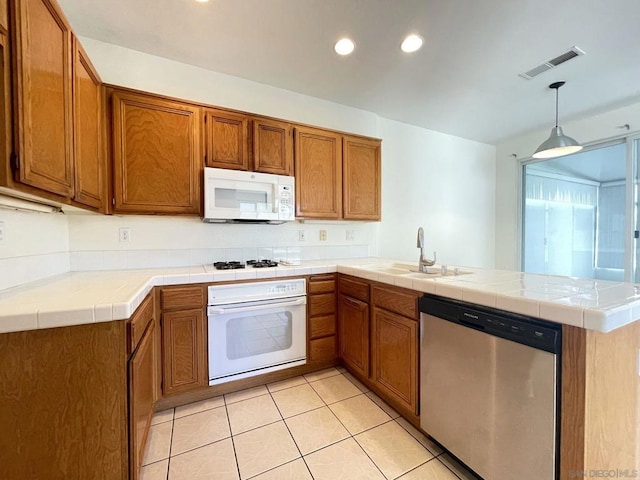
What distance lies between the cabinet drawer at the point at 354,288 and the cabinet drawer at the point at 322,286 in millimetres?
71

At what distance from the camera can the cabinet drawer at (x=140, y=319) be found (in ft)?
3.79

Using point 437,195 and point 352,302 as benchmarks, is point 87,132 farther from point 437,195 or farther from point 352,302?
point 437,195

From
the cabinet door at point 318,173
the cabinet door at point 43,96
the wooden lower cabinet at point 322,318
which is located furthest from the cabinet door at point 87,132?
the wooden lower cabinet at point 322,318

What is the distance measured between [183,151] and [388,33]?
1715mm

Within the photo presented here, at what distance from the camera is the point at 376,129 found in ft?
10.8

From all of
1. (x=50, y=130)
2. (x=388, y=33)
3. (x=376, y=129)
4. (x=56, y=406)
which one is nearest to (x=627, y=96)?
(x=376, y=129)

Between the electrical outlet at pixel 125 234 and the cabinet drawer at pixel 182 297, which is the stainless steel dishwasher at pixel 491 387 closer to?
the cabinet drawer at pixel 182 297

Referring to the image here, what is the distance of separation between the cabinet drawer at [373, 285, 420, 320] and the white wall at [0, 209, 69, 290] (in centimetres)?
201

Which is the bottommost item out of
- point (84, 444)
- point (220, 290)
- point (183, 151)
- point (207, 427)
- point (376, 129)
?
point (207, 427)

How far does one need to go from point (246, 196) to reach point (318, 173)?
0.74m

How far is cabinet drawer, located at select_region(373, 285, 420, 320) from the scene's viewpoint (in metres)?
1.58

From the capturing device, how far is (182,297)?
180cm

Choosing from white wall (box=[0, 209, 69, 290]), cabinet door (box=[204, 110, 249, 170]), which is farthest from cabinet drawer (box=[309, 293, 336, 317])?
white wall (box=[0, 209, 69, 290])

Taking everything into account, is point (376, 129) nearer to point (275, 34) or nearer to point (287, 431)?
point (275, 34)
